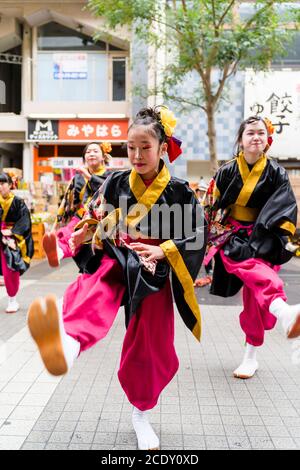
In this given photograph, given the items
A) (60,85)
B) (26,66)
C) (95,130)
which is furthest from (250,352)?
(26,66)

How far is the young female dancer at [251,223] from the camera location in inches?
126

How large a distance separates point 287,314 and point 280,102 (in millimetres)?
11786

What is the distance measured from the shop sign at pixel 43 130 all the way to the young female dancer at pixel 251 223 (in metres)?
12.5

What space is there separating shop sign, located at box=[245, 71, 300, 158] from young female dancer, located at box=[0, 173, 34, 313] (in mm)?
9054

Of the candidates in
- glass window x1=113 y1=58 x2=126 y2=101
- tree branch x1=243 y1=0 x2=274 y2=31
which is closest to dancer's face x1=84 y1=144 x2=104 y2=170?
tree branch x1=243 y1=0 x2=274 y2=31

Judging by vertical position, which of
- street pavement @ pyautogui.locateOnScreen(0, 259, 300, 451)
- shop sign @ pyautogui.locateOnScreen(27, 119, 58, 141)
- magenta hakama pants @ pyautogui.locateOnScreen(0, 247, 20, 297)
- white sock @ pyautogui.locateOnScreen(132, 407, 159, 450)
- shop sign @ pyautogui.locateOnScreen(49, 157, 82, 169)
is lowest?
street pavement @ pyautogui.locateOnScreen(0, 259, 300, 451)

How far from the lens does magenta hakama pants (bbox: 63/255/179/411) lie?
2.33m

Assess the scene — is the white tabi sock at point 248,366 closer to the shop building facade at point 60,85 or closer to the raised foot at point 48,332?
the raised foot at point 48,332

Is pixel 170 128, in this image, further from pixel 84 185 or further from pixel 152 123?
pixel 84 185

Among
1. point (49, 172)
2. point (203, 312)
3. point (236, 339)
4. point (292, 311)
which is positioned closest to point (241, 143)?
point (292, 311)

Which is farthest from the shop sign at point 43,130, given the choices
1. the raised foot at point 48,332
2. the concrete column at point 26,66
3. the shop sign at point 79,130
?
the raised foot at point 48,332

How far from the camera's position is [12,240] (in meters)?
5.73

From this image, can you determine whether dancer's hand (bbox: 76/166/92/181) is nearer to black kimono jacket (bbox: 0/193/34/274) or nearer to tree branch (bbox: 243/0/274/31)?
black kimono jacket (bbox: 0/193/34/274)
